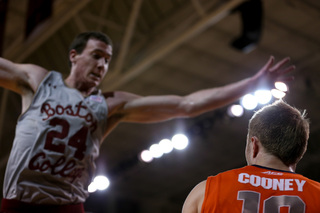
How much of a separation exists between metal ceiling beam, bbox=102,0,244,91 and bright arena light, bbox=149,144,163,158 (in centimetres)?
359

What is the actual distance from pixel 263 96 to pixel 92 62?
243 inches

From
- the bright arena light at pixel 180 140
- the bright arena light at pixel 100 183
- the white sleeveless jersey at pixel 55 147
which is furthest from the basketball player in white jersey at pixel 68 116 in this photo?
the bright arena light at pixel 100 183

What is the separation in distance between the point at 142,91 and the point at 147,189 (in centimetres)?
685

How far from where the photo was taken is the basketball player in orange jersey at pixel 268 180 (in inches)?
71.3

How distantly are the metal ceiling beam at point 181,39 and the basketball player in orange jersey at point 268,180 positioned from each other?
15.6 feet

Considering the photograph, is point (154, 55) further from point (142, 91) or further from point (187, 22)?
point (142, 91)

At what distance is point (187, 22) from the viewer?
7.54 metres

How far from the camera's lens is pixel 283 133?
1.93 m

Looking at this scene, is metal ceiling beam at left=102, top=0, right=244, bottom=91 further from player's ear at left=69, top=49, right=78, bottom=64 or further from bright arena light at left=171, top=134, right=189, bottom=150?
player's ear at left=69, top=49, right=78, bottom=64

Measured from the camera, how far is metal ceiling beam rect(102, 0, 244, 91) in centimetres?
664

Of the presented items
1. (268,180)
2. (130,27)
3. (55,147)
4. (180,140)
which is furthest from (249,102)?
(268,180)

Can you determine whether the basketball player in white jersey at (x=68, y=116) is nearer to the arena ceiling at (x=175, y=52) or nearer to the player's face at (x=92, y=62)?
the player's face at (x=92, y=62)

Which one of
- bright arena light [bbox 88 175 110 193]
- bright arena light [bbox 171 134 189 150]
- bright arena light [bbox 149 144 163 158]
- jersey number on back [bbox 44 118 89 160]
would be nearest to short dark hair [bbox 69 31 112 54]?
jersey number on back [bbox 44 118 89 160]

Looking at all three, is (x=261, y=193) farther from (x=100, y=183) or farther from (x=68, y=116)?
(x=100, y=183)
